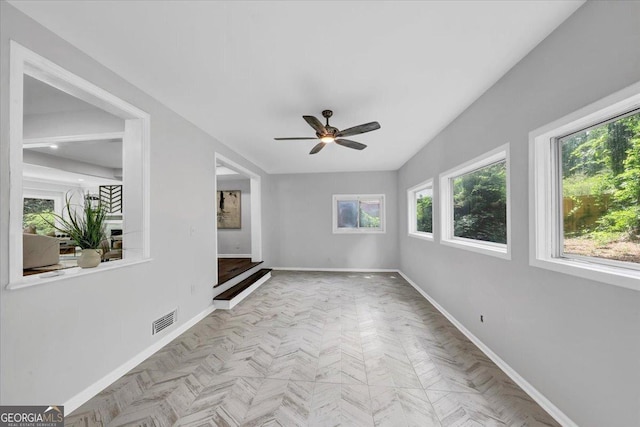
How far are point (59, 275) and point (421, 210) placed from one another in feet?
16.6

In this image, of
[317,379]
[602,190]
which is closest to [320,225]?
[317,379]

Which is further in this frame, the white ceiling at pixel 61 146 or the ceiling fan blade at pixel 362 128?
the ceiling fan blade at pixel 362 128

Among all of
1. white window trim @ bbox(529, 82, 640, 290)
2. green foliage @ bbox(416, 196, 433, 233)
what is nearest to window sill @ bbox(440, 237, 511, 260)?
white window trim @ bbox(529, 82, 640, 290)

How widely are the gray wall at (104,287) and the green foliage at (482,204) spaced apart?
137 inches

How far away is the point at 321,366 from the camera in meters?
2.23

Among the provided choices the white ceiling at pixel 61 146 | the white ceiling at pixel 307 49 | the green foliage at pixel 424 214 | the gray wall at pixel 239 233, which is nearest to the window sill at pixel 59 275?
the white ceiling at pixel 61 146

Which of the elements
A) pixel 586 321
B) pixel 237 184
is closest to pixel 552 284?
pixel 586 321

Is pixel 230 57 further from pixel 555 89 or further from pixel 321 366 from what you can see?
pixel 321 366

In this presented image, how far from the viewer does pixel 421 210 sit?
491cm

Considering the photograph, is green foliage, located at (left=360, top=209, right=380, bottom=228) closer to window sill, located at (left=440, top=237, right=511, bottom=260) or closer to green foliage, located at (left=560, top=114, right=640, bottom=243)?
window sill, located at (left=440, top=237, right=511, bottom=260)

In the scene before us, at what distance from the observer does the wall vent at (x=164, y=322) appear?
2.49 m

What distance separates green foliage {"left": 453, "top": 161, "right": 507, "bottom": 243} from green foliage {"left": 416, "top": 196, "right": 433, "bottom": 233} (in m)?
0.96

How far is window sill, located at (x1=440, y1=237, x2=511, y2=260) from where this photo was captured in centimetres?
218

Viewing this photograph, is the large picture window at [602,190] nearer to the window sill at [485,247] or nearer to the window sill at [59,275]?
the window sill at [485,247]
